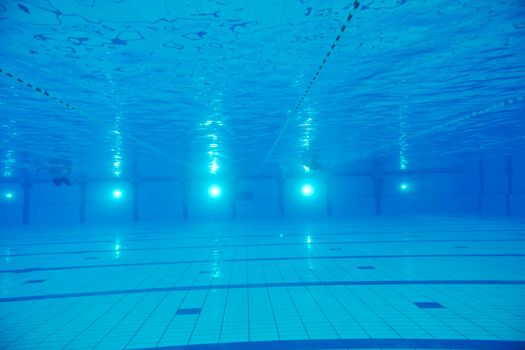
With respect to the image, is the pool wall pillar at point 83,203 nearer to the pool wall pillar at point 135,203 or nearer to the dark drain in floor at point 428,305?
the pool wall pillar at point 135,203

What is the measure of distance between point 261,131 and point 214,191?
610 inches

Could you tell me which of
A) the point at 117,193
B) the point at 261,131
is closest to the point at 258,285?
the point at 261,131

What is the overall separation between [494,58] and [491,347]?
4360mm

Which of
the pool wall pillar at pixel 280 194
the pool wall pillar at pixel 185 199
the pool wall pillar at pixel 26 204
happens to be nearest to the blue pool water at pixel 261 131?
the pool wall pillar at pixel 185 199

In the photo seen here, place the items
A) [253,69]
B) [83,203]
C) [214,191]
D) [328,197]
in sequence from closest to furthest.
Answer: [253,69] < [83,203] < [214,191] < [328,197]

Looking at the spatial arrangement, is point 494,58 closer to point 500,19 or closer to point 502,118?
point 500,19

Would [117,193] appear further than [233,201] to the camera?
No

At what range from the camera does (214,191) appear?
80.1ft

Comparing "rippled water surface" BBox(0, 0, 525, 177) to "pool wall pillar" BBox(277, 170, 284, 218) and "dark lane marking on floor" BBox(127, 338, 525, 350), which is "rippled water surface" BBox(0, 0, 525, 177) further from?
"pool wall pillar" BBox(277, 170, 284, 218)

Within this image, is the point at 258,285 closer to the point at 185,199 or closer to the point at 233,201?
the point at 233,201

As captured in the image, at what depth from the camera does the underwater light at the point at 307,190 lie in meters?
25.0

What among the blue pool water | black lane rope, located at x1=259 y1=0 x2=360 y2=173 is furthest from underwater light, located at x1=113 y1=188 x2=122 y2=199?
black lane rope, located at x1=259 y1=0 x2=360 y2=173

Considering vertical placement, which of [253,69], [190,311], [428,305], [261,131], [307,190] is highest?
[253,69]

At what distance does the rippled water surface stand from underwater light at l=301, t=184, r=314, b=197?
1455 centimetres
